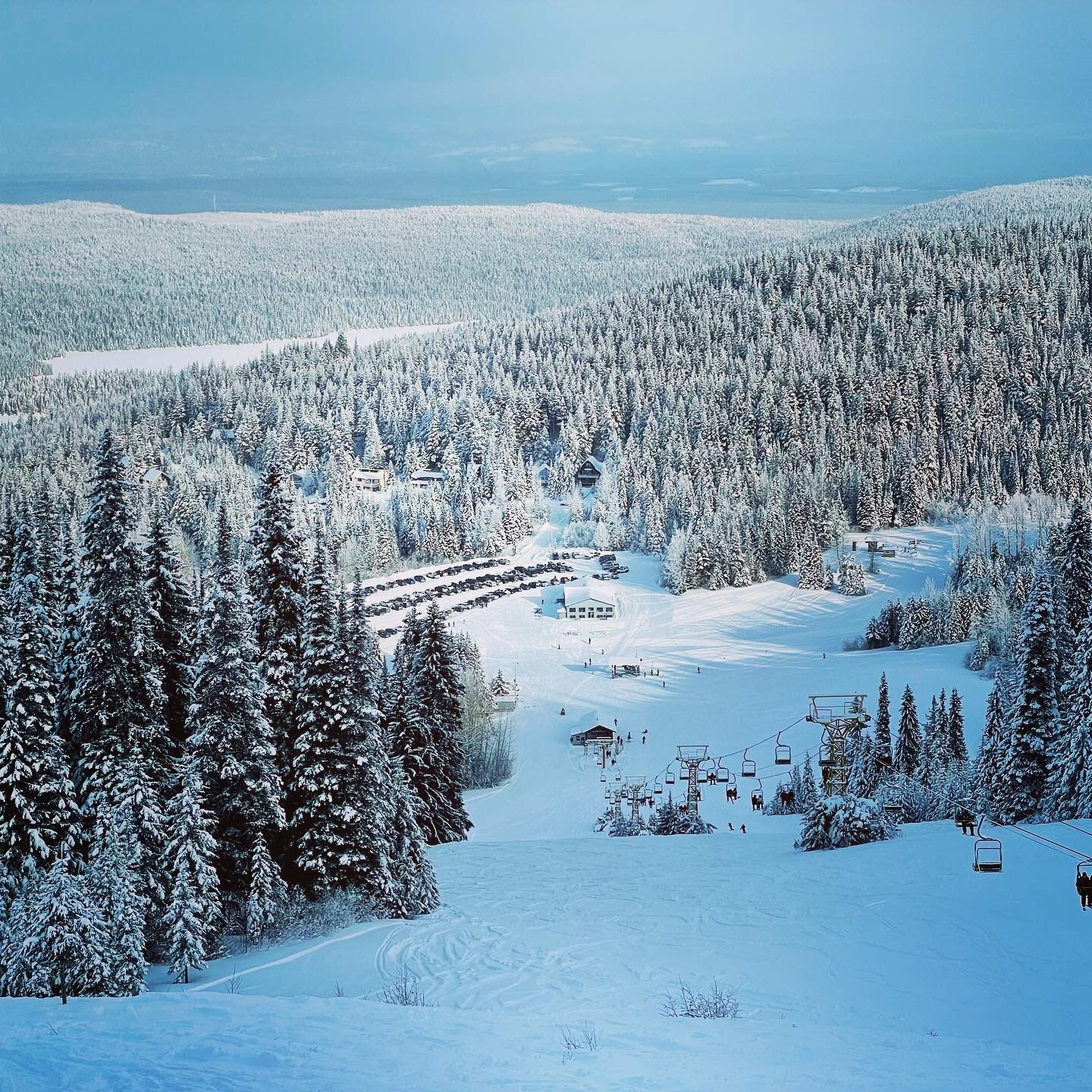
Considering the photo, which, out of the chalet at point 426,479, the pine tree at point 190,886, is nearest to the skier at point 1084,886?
the pine tree at point 190,886

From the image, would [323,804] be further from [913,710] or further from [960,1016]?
[913,710]

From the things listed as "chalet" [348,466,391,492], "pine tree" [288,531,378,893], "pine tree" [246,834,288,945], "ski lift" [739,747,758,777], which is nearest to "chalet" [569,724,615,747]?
"ski lift" [739,747,758,777]

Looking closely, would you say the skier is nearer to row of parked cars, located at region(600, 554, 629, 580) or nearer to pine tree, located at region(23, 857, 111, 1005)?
pine tree, located at region(23, 857, 111, 1005)

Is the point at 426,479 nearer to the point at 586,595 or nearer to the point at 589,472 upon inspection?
the point at 589,472

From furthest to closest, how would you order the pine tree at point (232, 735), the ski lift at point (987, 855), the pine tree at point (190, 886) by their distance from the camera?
1. the ski lift at point (987, 855)
2. the pine tree at point (232, 735)
3. the pine tree at point (190, 886)

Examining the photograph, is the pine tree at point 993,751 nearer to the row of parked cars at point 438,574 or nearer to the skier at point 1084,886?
the skier at point 1084,886

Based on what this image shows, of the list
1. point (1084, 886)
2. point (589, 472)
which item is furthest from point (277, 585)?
point (589, 472)

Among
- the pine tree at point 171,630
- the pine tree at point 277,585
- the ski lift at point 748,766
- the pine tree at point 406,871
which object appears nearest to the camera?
the pine tree at point 406,871
